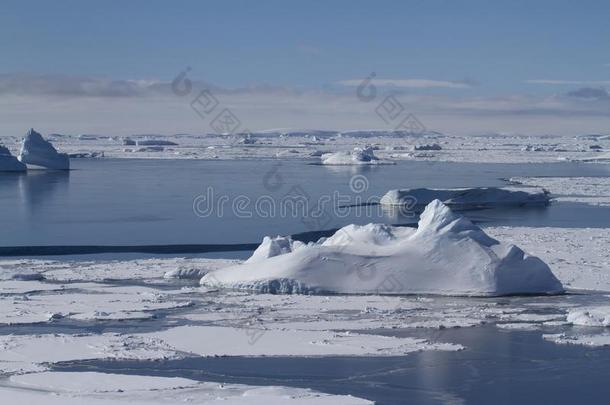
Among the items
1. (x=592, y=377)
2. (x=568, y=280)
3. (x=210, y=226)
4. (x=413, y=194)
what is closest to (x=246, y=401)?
(x=592, y=377)

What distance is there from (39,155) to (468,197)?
2227cm

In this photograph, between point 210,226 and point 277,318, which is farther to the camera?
point 210,226

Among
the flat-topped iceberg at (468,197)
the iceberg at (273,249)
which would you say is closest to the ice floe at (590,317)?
the iceberg at (273,249)

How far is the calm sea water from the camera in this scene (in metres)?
17.3

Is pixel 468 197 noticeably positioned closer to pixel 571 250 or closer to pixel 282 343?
pixel 571 250

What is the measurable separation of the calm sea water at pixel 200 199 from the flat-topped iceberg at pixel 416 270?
5.17 m

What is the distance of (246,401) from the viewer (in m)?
6.28

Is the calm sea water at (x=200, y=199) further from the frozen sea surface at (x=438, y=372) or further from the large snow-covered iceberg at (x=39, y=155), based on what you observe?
the frozen sea surface at (x=438, y=372)

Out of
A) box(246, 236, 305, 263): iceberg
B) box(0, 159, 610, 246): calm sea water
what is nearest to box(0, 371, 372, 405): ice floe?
box(246, 236, 305, 263): iceberg

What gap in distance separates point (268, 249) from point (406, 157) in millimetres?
42141

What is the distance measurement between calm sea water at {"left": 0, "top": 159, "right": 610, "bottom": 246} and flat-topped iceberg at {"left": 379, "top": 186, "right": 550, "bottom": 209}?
738 mm

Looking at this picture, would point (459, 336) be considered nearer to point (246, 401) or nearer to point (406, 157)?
point (246, 401)

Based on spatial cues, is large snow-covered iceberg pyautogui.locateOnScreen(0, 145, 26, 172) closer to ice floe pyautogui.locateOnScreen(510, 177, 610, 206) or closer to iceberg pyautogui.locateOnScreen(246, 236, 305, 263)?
ice floe pyautogui.locateOnScreen(510, 177, 610, 206)

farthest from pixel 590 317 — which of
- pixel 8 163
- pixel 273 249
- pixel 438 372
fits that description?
pixel 8 163
